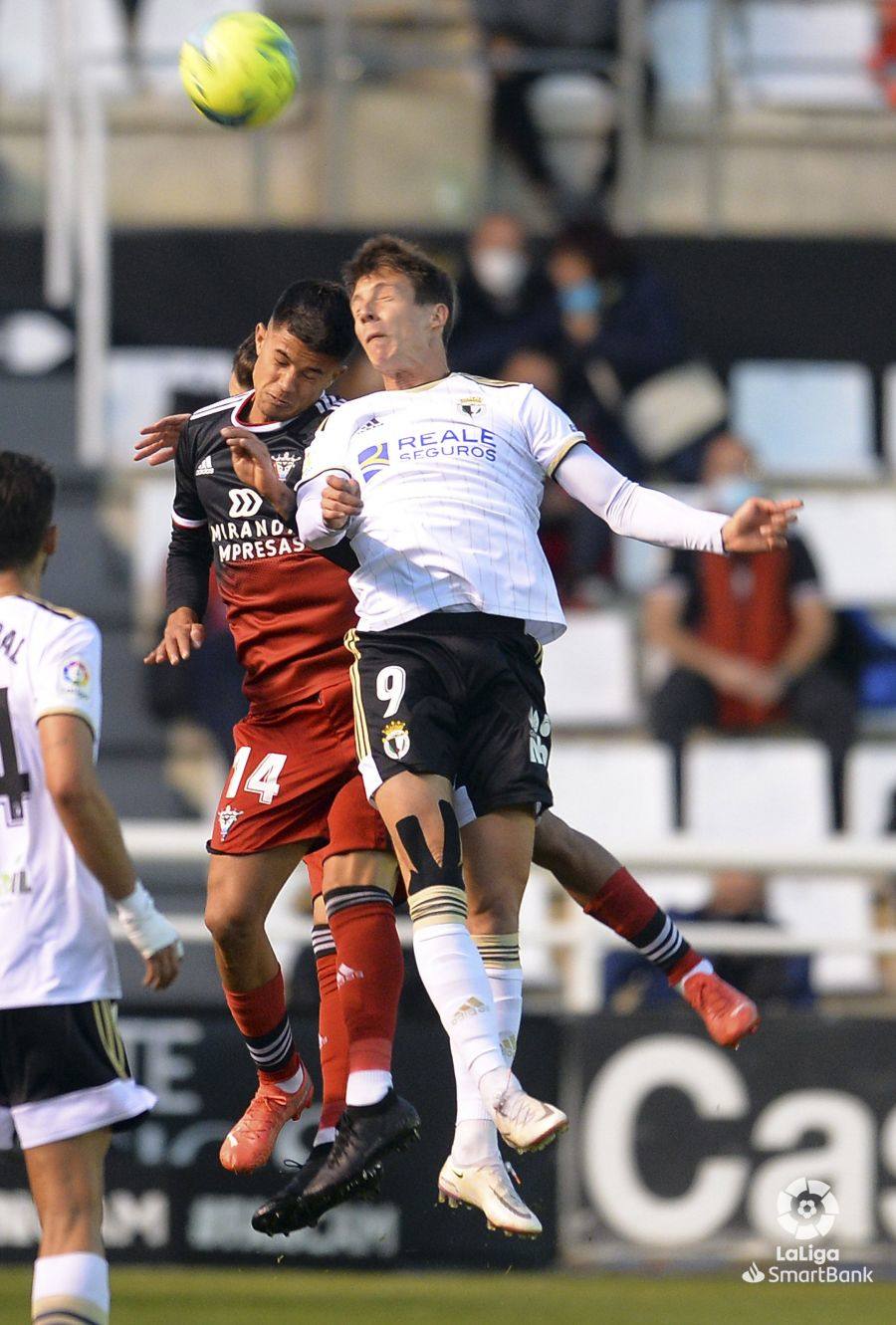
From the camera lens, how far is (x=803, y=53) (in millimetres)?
13258

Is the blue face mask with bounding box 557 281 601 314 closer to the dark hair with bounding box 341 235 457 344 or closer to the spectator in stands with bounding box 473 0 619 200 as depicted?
the spectator in stands with bounding box 473 0 619 200

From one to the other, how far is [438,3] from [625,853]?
6493 millimetres

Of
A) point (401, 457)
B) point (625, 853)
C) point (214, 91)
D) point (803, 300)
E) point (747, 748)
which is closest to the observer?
point (401, 457)

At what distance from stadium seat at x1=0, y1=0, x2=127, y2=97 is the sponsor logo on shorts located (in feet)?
26.5

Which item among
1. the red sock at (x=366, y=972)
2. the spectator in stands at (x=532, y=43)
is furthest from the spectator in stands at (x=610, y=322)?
the red sock at (x=366, y=972)

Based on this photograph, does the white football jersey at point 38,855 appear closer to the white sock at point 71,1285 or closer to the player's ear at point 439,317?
the white sock at point 71,1285

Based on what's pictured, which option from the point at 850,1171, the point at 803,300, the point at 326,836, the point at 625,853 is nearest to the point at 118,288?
the point at 803,300

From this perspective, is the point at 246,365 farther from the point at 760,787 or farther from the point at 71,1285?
the point at 760,787

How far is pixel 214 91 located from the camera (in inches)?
224

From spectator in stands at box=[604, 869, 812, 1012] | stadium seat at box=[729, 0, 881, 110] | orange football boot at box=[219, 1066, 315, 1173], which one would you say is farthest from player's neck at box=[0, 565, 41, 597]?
stadium seat at box=[729, 0, 881, 110]

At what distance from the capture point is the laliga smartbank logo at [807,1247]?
8453 mm

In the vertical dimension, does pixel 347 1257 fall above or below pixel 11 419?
below

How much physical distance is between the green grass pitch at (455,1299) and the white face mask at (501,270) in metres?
5.12

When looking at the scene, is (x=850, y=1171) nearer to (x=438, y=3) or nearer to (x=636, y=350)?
(x=636, y=350)
